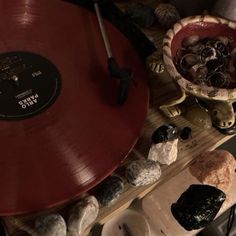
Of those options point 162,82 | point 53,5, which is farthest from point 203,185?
point 53,5

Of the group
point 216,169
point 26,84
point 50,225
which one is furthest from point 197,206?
point 26,84

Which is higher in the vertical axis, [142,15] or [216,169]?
[142,15]

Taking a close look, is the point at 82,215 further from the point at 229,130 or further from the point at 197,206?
the point at 229,130

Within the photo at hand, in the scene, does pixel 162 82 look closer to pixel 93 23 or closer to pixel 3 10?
pixel 93 23

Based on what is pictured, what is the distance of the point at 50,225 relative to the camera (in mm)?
514

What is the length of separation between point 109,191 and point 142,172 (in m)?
0.05

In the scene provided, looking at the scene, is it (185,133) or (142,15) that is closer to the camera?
(185,133)

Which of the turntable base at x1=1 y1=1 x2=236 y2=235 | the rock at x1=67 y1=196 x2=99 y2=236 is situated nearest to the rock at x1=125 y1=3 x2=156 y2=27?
the turntable base at x1=1 y1=1 x2=236 y2=235

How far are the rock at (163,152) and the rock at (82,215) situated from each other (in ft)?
0.35

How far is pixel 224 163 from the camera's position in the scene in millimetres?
593

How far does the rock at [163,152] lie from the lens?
582 millimetres

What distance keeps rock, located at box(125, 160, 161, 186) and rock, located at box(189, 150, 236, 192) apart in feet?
0.23

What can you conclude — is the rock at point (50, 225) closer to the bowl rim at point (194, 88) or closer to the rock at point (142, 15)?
the bowl rim at point (194, 88)

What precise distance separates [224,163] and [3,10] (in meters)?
0.44
